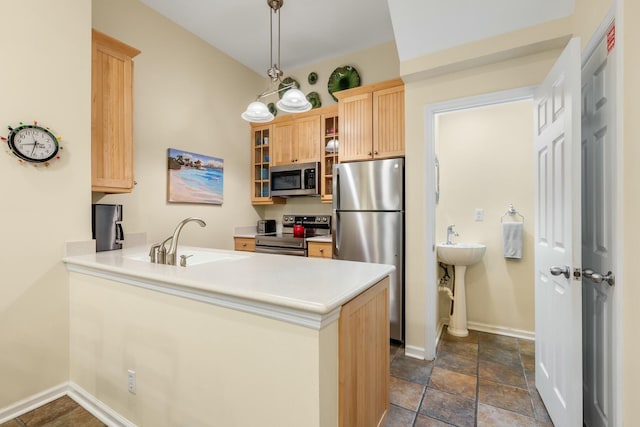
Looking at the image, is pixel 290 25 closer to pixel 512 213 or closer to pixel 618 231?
pixel 512 213

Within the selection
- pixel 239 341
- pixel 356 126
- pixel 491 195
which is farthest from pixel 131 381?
pixel 491 195

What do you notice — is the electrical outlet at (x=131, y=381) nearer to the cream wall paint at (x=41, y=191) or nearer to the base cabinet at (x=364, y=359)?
the cream wall paint at (x=41, y=191)

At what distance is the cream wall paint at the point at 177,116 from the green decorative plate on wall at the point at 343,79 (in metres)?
1.19

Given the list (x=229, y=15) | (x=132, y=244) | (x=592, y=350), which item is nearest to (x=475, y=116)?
(x=592, y=350)

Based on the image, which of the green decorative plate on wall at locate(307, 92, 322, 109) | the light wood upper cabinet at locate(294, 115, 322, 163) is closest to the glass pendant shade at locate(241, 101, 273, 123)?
the light wood upper cabinet at locate(294, 115, 322, 163)

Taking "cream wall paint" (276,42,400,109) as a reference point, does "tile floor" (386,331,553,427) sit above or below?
below

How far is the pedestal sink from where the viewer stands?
9.11 ft

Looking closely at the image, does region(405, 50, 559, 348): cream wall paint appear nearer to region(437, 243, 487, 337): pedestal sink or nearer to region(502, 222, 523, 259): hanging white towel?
region(437, 243, 487, 337): pedestal sink

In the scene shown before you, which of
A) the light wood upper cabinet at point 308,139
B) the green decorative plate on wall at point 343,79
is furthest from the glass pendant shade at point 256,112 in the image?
the green decorative plate on wall at point 343,79

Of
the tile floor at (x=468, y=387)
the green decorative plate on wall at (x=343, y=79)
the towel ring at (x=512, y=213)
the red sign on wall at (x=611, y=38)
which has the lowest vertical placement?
the tile floor at (x=468, y=387)

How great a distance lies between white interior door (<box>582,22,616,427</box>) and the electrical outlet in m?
2.27

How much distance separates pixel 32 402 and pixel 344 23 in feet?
13.2

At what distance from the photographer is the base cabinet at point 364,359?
1142mm

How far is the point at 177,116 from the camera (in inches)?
123
